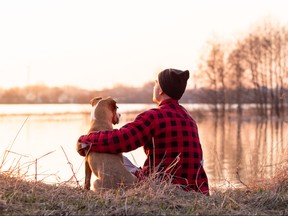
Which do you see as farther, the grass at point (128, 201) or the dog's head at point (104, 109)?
the dog's head at point (104, 109)

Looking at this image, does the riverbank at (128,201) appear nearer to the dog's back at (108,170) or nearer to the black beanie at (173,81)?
the dog's back at (108,170)

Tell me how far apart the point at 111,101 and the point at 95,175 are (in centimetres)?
73

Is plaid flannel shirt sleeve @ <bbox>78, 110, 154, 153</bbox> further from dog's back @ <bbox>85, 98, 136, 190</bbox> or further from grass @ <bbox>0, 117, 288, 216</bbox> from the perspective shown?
grass @ <bbox>0, 117, 288, 216</bbox>

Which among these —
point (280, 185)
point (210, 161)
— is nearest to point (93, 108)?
point (280, 185)

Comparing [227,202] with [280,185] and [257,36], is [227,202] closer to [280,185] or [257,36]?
[280,185]

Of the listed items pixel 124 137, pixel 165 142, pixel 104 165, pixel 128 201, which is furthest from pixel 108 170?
pixel 128 201

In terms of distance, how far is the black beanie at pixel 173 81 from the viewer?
4.34 metres

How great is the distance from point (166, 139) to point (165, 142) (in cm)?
3

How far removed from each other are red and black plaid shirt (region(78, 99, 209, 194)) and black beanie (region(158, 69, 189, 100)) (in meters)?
0.08

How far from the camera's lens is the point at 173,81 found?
4.34 meters

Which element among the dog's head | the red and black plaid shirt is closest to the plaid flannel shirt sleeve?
the red and black plaid shirt

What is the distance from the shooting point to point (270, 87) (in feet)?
165

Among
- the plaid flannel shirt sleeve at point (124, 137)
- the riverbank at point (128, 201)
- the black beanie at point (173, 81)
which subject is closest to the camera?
the riverbank at point (128, 201)

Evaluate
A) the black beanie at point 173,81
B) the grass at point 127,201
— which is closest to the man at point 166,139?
the black beanie at point 173,81
